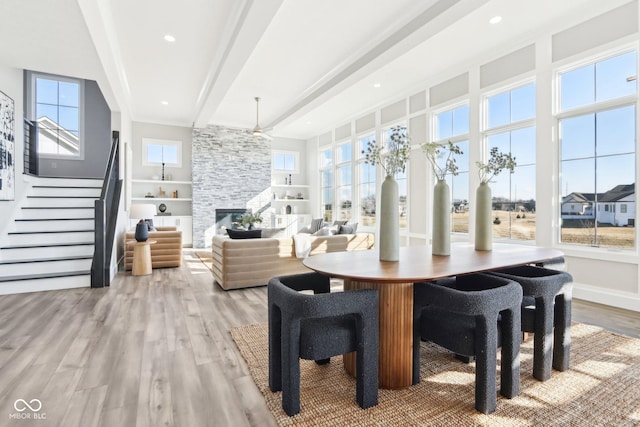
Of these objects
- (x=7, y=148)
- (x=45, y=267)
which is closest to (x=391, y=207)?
(x=45, y=267)

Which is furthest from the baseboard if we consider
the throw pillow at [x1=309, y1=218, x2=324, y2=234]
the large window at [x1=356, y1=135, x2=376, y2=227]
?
the throw pillow at [x1=309, y1=218, x2=324, y2=234]

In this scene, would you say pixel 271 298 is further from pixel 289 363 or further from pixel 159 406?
pixel 159 406

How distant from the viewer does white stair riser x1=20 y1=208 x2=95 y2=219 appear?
204 inches

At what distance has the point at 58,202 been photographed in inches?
220

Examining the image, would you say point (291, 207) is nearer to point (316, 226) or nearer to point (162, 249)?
point (316, 226)

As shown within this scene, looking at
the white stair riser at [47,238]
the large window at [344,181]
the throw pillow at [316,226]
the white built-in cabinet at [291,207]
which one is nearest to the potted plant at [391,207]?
the white stair riser at [47,238]

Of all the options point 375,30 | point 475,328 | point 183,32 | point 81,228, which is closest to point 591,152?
point 375,30

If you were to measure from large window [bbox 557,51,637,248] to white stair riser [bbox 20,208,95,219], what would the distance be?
279 inches

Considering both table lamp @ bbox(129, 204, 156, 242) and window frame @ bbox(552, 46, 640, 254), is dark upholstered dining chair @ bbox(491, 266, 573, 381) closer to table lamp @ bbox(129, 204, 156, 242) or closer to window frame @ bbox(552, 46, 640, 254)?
window frame @ bbox(552, 46, 640, 254)

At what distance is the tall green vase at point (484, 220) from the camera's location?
2.63 metres

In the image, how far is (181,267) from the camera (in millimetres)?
5828

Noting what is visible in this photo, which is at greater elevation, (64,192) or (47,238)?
(64,192)

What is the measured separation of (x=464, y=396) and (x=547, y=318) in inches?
26.8

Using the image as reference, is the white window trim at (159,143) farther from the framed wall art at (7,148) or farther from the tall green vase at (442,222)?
the tall green vase at (442,222)
